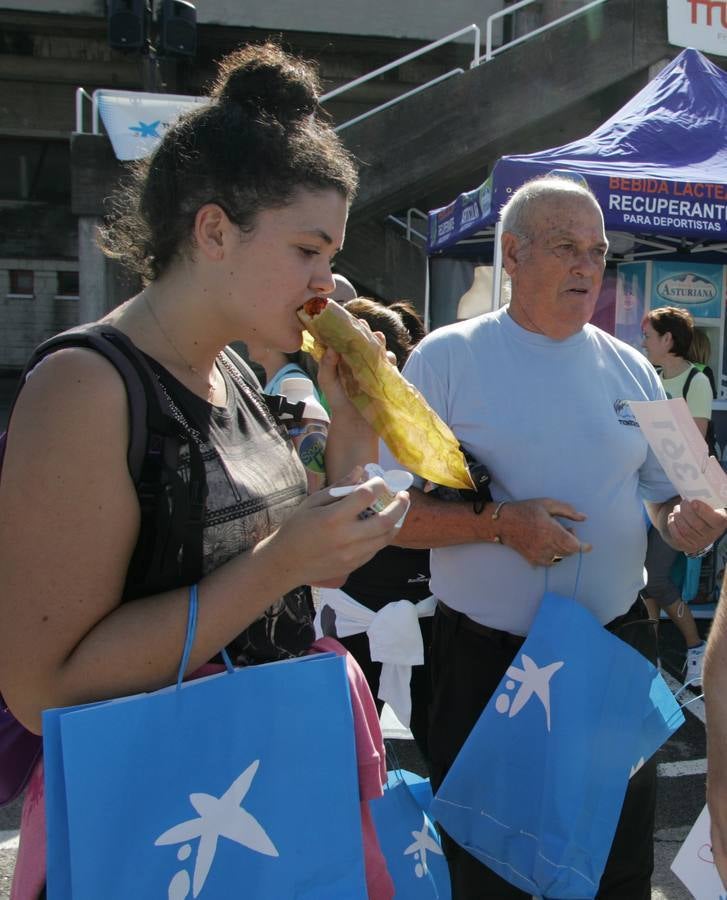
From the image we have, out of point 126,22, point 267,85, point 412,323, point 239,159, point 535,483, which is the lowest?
point 535,483

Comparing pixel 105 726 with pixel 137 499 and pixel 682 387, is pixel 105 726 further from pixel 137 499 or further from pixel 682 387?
pixel 682 387

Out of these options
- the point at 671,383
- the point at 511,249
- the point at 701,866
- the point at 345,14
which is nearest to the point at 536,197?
the point at 511,249

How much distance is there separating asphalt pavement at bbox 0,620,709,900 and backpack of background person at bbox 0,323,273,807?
2.18 metres

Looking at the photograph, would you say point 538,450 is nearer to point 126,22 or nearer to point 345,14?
point 126,22

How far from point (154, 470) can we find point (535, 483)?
4.27ft

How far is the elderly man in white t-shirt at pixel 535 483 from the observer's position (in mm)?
2195

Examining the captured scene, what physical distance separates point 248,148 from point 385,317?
1.88m

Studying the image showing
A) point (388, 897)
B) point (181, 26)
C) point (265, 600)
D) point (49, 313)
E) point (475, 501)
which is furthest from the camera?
point (49, 313)

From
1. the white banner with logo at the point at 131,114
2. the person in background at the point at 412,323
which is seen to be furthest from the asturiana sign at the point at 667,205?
the white banner with logo at the point at 131,114

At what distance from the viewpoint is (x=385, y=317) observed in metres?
3.15

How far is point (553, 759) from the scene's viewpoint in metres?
1.94

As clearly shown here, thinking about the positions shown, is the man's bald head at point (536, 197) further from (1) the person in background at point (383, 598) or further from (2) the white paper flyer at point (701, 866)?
(2) the white paper flyer at point (701, 866)

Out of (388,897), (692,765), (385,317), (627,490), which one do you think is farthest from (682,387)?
(388,897)

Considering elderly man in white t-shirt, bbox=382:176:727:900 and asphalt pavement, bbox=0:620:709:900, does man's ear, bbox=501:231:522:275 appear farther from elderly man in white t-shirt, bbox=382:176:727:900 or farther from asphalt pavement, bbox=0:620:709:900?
asphalt pavement, bbox=0:620:709:900
